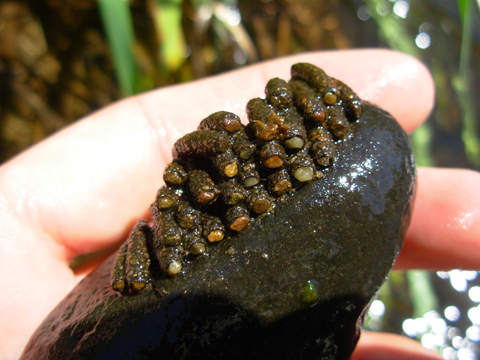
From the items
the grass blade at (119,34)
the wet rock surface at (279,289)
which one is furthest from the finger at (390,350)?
the grass blade at (119,34)

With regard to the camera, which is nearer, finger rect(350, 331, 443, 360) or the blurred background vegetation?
finger rect(350, 331, 443, 360)

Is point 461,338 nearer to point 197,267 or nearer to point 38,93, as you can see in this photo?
point 197,267

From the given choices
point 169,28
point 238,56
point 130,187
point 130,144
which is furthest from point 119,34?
point 238,56

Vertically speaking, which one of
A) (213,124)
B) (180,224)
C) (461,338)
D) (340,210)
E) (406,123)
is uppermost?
(213,124)

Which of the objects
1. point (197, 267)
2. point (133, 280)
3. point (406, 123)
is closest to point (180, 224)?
point (197, 267)

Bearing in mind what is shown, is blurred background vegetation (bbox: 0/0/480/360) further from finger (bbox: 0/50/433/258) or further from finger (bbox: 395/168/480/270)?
finger (bbox: 395/168/480/270)

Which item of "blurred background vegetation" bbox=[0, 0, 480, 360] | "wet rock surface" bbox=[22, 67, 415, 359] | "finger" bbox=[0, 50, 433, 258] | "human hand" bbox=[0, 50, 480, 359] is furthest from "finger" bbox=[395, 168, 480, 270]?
"blurred background vegetation" bbox=[0, 0, 480, 360]

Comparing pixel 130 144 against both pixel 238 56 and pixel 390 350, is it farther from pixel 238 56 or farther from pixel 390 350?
pixel 238 56
